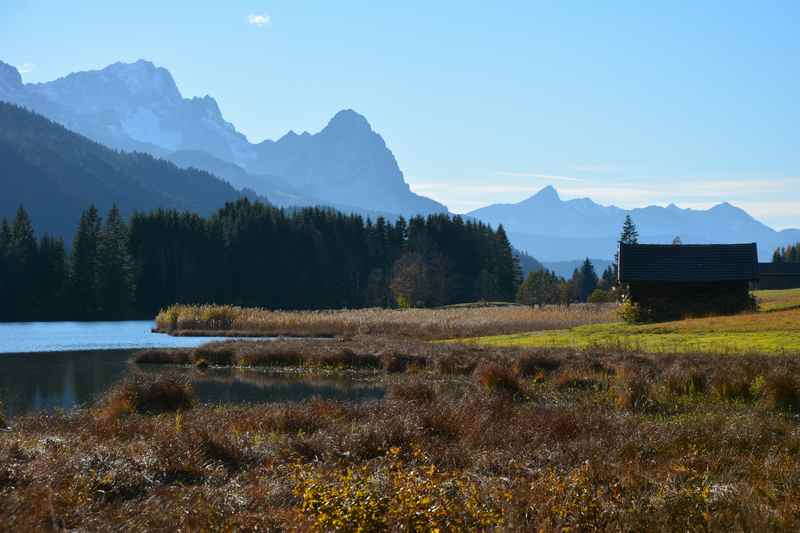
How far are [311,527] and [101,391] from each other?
2124cm

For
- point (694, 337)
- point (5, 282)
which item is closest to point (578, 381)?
point (694, 337)

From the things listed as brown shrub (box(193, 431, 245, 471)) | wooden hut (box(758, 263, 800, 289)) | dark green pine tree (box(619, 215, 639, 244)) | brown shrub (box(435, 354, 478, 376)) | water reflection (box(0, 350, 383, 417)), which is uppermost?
dark green pine tree (box(619, 215, 639, 244))

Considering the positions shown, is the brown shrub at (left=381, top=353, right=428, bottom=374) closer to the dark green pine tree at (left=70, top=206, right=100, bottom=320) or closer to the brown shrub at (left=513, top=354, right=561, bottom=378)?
the brown shrub at (left=513, top=354, right=561, bottom=378)

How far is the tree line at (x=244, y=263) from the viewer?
9950 cm

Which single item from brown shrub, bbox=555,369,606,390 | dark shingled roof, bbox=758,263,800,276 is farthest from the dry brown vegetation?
dark shingled roof, bbox=758,263,800,276

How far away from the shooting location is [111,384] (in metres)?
28.8

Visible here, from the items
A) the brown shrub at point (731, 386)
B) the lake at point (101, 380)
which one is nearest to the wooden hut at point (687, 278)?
the lake at point (101, 380)

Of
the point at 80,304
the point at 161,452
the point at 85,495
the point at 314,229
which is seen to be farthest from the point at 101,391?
the point at 314,229

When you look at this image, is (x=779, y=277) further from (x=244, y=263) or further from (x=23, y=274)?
(x=23, y=274)

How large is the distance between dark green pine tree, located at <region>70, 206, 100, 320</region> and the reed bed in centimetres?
3670

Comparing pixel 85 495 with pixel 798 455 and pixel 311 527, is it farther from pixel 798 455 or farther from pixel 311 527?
pixel 798 455

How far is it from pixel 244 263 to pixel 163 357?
7544 centimetres

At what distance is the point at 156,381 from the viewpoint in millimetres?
20531

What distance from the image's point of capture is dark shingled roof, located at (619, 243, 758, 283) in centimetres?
5388
